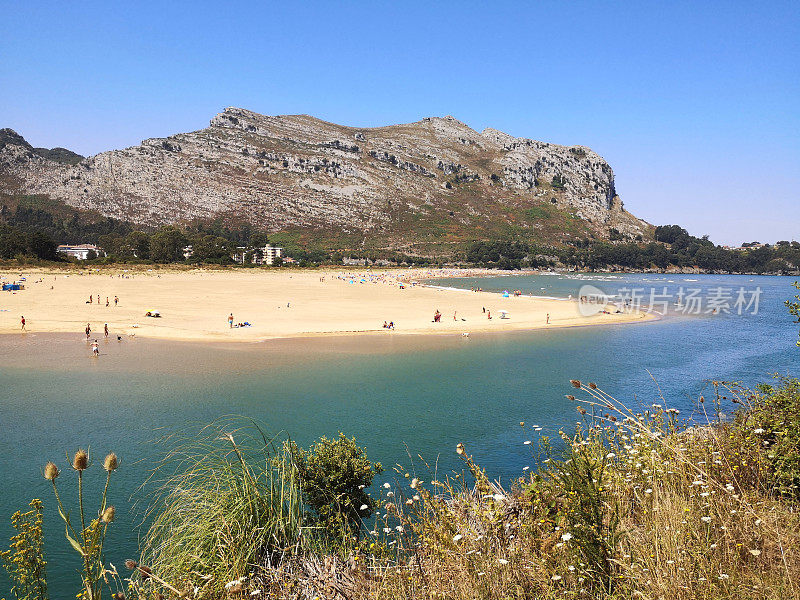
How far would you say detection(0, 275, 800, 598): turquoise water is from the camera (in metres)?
15.3

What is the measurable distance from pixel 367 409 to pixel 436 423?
329 centimetres

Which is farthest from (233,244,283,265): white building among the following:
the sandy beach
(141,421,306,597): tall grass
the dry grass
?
the dry grass

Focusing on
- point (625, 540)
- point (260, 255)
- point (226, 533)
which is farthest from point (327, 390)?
point (260, 255)

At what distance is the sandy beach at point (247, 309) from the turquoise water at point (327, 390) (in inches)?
153

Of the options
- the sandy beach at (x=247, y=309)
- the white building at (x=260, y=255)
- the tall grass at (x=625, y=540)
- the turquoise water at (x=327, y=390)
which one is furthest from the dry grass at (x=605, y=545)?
the white building at (x=260, y=255)

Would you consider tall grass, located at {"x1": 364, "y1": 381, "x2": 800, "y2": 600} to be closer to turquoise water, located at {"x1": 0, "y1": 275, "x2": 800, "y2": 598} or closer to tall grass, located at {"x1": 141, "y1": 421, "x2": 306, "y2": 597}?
tall grass, located at {"x1": 141, "y1": 421, "x2": 306, "y2": 597}

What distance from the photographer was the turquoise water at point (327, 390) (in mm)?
15281

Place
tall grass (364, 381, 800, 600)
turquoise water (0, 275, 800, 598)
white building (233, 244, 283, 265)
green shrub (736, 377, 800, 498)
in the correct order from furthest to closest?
white building (233, 244, 283, 265), turquoise water (0, 275, 800, 598), green shrub (736, 377, 800, 498), tall grass (364, 381, 800, 600)

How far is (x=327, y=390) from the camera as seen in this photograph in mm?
23656

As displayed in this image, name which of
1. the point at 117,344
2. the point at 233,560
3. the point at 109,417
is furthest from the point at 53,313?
the point at 233,560

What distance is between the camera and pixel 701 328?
2002 inches

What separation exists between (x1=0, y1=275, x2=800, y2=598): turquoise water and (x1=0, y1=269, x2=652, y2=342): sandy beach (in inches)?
153

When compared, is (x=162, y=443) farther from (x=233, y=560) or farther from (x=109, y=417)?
(x=233, y=560)

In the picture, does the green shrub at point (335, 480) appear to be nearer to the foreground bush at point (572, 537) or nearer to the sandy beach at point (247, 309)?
the foreground bush at point (572, 537)
